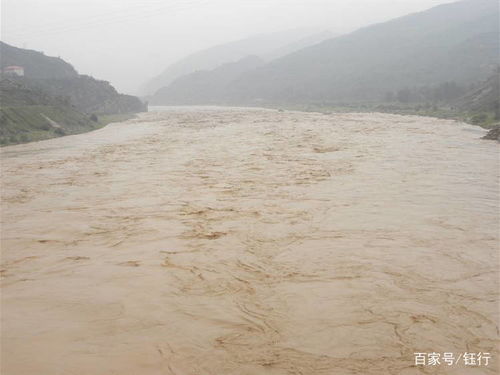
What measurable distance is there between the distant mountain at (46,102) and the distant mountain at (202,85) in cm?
7532

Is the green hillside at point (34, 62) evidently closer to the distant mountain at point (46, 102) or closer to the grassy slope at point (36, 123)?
the distant mountain at point (46, 102)

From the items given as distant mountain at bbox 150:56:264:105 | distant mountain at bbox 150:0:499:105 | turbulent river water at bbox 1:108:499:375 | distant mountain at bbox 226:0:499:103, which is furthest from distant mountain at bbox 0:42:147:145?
distant mountain at bbox 150:56:264:105

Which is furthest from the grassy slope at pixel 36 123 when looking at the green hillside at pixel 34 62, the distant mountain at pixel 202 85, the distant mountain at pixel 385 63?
the distant mountain at pixel 202 85

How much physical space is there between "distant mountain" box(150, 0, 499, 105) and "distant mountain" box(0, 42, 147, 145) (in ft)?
133

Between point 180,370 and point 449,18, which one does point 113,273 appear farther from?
point 449,18

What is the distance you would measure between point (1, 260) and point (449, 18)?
541ft

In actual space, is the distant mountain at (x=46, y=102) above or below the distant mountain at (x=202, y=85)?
below

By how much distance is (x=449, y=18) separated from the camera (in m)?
142

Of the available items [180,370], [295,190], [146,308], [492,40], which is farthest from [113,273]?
[492,40]

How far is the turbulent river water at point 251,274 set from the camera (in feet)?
12.3

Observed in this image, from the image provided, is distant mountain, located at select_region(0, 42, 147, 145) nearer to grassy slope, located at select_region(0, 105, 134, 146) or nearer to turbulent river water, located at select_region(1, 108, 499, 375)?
grassy slope, located at select_region(0, 105, 134, 146)

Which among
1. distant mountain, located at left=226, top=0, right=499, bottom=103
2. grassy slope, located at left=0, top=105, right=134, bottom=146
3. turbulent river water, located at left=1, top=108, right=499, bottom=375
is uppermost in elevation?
distant mountain, located at left=226, top=0, right=499, bottom=103

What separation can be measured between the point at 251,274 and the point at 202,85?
16455cm

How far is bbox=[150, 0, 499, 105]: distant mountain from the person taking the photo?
80.9 meters
